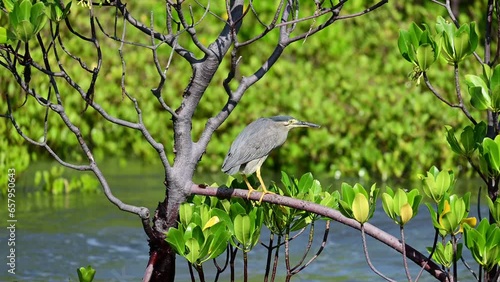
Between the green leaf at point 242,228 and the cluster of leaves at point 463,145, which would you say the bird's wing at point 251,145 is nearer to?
the green leaf at point 242,228

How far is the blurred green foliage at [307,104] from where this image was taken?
26.7ft

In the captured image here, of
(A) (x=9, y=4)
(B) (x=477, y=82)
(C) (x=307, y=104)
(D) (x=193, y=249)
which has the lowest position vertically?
(D) (x=193, y=249)

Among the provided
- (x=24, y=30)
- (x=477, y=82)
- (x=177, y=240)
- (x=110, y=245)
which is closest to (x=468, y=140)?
(x=477, y=82)

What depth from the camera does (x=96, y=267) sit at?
5992 mm

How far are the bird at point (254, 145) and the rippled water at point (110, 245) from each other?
4.65 ft

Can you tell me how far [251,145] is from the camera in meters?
4.36

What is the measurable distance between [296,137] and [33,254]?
3.01m

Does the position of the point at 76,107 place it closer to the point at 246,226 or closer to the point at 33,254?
the point at 33,254

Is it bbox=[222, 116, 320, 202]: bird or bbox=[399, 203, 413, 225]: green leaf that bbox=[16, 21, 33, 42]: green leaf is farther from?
bbox=[399, 203, 413, 225]: green leaf

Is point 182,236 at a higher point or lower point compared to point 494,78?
lower

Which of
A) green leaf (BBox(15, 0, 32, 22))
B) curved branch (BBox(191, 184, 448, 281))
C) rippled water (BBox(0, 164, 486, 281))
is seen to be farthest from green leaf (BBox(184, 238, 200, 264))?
rippled water (BBox(0, 164, 486, 281))

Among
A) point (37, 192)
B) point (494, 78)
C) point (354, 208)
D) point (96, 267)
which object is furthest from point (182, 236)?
point (37, 192)

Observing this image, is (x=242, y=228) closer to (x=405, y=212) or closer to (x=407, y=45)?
(x=405, y=212)

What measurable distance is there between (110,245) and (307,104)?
273 cm
